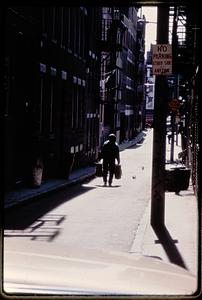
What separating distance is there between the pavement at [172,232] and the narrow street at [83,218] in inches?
8.4

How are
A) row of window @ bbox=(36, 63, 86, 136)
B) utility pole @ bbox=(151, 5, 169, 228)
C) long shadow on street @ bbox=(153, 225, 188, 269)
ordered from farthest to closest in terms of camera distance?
row of window @ bbox=(36, 63, 86, 136)
utility pole @ bbox=(151, 5, 169, 228)
long shadow on street @ bbox=(153, 225, 188, 269)

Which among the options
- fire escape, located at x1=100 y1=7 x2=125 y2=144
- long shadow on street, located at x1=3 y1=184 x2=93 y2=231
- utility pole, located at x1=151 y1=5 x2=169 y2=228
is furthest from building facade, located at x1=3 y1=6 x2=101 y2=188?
utility pole, located at x1=151 y1=5 x2=169 y2=228

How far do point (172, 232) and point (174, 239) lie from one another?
2.11 feet

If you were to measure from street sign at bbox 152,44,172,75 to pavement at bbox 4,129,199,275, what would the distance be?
2563 mm

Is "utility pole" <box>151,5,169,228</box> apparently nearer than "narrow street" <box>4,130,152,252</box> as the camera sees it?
No

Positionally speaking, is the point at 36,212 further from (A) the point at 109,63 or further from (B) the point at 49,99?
(A) the point at 109,63

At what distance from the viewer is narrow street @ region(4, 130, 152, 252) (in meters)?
10.4

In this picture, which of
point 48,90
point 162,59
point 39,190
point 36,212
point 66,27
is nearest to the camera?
point 162,59

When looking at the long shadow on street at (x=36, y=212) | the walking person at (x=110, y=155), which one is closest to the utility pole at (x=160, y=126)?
the long shadow on street at (x=36, y=212)

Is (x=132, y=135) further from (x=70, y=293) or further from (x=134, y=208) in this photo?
(x=70, y=293)

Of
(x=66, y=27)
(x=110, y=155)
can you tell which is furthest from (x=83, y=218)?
(x=66, y=27)

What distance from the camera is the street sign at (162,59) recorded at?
10.5 metres

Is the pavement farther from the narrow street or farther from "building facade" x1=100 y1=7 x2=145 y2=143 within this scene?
"building facade" x1=100 y1=7 x2=145 y2=143

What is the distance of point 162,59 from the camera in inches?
413
